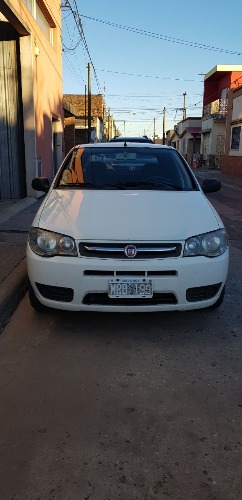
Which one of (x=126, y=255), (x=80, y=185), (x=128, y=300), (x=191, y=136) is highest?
(x=191, y=136)

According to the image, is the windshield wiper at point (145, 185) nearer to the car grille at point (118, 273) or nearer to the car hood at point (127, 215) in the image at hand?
the car hood at point (127, 215)

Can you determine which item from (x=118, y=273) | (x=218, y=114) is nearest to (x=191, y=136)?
(x=218, y=114)

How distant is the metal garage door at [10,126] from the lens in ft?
33.2

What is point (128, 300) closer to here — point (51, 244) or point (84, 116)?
point (51, 244)

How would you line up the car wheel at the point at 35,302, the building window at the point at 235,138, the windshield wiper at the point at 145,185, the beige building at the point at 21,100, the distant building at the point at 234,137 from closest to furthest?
the car wheel at the point at 35,302 < the windshield wiper at the point at 145,185 < the beige building at the point at 21,100 < the distant building at the point at 234,137 < the building window at the point at 235,138

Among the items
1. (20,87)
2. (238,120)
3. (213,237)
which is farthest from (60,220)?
(238,120)

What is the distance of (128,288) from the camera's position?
10.3ft

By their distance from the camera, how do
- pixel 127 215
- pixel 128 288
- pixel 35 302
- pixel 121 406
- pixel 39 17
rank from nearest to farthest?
pixel 121 406, pixel 128 288, pixel 127 215, pixel 35 302, pixel 39 17

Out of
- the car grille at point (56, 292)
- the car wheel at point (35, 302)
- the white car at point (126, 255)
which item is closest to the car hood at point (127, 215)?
the white car at point (126, 255)

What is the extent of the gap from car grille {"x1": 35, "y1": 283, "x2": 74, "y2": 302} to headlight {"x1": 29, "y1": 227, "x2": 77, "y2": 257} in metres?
0.27

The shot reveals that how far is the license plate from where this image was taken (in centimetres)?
313

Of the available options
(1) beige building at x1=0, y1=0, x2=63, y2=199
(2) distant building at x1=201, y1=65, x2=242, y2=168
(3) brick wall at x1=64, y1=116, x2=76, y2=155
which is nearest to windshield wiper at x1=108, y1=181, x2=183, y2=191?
(1) beige building at x1=0, y1=0, x2=63, y2=199

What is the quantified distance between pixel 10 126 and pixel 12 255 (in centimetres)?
A: 611

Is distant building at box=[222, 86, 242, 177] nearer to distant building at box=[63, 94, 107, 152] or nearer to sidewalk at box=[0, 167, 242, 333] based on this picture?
distant building at box=[63, 94, 107, 152]
